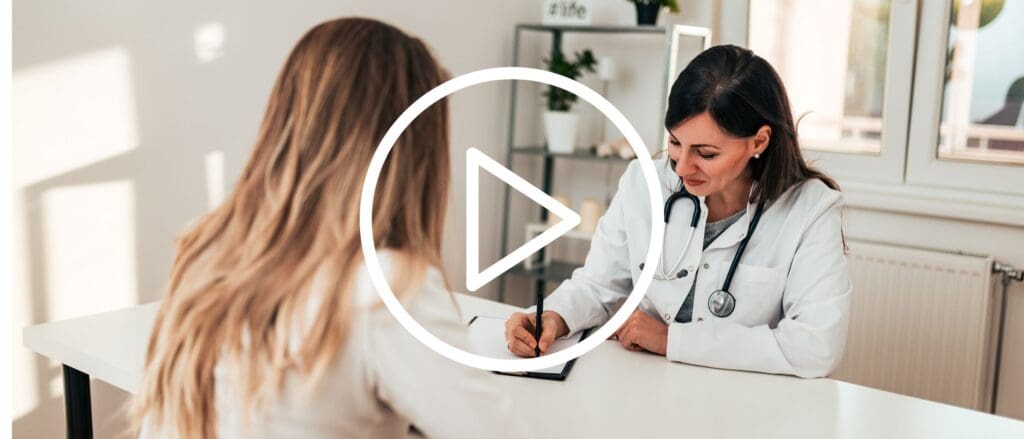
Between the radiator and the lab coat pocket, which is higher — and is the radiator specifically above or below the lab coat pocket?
below

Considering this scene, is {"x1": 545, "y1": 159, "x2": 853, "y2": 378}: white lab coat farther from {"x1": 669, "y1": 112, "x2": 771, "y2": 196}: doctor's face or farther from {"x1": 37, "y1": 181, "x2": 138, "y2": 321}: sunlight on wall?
{"x1": 37, "y1": 181, "x2": 138, "y2": 321}: sunlight on wall

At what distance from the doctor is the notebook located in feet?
0.08

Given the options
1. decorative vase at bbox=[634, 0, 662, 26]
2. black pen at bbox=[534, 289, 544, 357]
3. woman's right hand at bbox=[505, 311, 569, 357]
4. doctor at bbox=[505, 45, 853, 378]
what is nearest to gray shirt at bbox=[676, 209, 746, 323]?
doctor at bbox=[505, 45, 853, 378]

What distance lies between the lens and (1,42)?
201 cm

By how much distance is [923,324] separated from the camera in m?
2.82

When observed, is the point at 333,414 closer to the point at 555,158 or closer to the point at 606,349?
the point at 606,349

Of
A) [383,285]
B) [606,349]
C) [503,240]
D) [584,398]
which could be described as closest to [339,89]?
[383,285]

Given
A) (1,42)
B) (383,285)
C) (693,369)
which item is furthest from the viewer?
(1,42)

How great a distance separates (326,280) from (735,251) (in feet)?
3.64

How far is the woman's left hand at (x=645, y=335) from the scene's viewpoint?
1677mm

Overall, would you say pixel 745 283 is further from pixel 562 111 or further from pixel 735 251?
pixel 562 111

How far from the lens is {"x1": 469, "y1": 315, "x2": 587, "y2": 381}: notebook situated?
5.03 ft

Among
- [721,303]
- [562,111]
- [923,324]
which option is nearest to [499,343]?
[721,303]

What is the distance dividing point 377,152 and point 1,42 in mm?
1454
